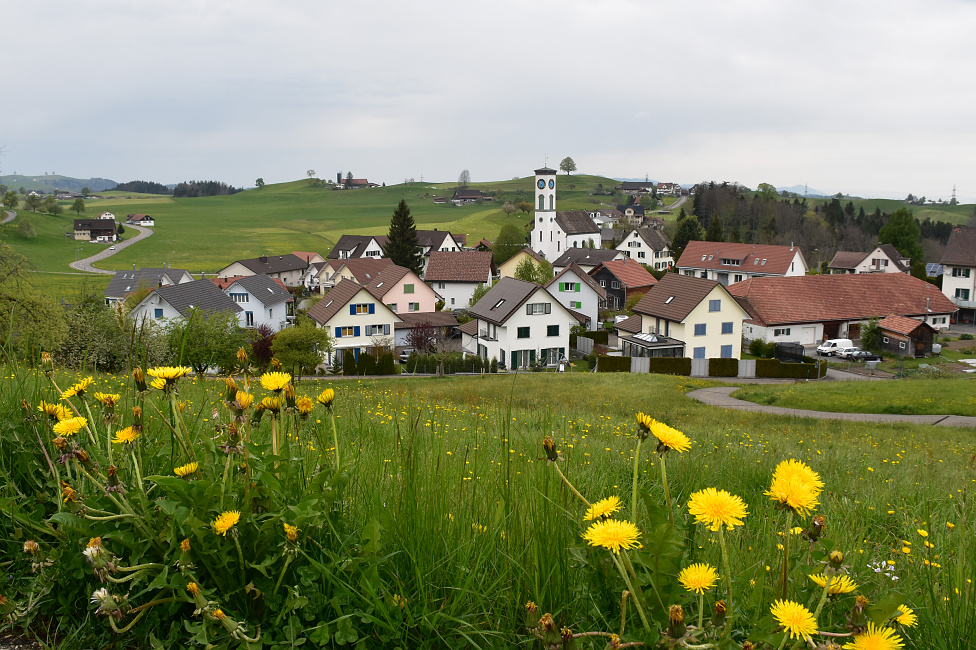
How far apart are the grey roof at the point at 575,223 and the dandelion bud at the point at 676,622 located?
4514 inches

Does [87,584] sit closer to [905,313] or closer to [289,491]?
[289,491]

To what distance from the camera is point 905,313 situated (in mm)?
56062

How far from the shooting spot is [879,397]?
2736cm

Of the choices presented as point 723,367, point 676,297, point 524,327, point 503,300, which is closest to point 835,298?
point 676,297

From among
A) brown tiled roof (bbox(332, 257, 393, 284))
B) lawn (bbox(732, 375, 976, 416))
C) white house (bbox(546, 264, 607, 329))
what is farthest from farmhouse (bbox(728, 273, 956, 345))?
brown tiled roof (bbox(332, 257, 393, 284))

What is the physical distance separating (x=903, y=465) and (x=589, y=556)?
855 centimetres

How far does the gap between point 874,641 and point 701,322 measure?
157 ft

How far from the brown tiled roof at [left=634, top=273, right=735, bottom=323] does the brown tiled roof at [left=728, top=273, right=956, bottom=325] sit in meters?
6.63

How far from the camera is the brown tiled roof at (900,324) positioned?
48562 millimetres

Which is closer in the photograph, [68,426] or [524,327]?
[68,426]

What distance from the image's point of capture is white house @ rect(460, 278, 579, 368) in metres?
47.1

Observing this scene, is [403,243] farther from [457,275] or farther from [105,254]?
[105,254]

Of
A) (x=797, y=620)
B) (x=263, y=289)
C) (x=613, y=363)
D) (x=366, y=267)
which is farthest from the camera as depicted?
(x=366, y=267)

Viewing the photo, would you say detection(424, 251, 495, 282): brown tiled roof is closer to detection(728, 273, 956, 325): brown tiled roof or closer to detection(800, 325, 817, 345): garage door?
detection(728, 273, 956, 325): brown tiled roof
